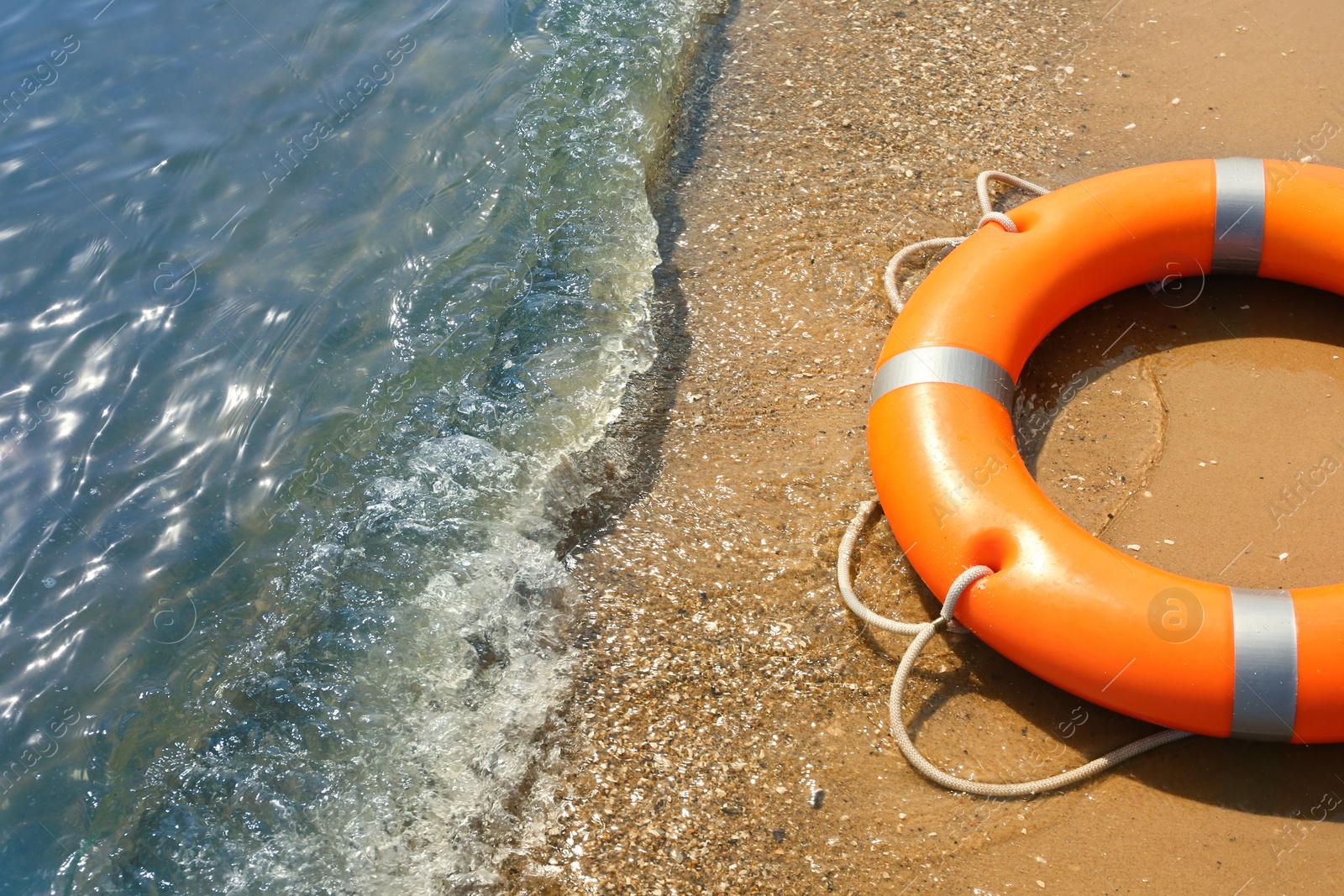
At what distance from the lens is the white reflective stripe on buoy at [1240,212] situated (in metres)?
2.89

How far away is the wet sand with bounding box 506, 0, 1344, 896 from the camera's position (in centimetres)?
211

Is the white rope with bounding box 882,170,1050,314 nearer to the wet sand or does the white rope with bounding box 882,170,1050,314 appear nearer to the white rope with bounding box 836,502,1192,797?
the wet sand

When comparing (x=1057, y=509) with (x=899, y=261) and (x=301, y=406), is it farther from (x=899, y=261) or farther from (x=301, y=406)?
(x=301, y=406)

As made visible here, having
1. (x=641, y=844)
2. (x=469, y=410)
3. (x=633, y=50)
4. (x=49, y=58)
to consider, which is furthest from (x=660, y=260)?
(x=49, y=58)

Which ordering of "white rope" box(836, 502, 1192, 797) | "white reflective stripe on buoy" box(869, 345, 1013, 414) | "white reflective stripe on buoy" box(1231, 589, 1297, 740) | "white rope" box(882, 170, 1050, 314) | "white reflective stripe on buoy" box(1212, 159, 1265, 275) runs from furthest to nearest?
"white rope" box(882, 170, 1050, 314)
"white reflective stripe on buoy" box(1212, 159, 1265, 275)
"white reflective stripe on buoy" box(869, 345, 1013, 414)
"white rope" box(836, 502, 1192, 797)
"white reflective stripe on buoy" box(1231, 589, 1297, 740)

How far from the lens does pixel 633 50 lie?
4.43 m

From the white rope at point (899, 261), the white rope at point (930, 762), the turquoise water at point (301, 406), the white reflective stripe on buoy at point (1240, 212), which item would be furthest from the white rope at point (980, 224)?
the white rope at point (930, 762)

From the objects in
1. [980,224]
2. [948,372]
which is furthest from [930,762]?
[980,224]

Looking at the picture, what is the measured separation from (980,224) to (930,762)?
1.63m

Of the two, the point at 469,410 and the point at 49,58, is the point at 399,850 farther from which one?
the point at 49,58

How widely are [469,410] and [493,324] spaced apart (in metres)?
0.42

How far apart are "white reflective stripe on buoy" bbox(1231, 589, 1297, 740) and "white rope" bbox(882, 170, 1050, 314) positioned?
133 cm

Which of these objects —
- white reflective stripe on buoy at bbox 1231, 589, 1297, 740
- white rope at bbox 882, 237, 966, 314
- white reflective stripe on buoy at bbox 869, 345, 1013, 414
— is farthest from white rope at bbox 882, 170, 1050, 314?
white reflective stripe on buoy at bbox 1231, 589, 1297, 740

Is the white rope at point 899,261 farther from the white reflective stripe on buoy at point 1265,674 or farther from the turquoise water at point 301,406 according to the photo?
the white reflective stripe on buoy at point 1265,674
